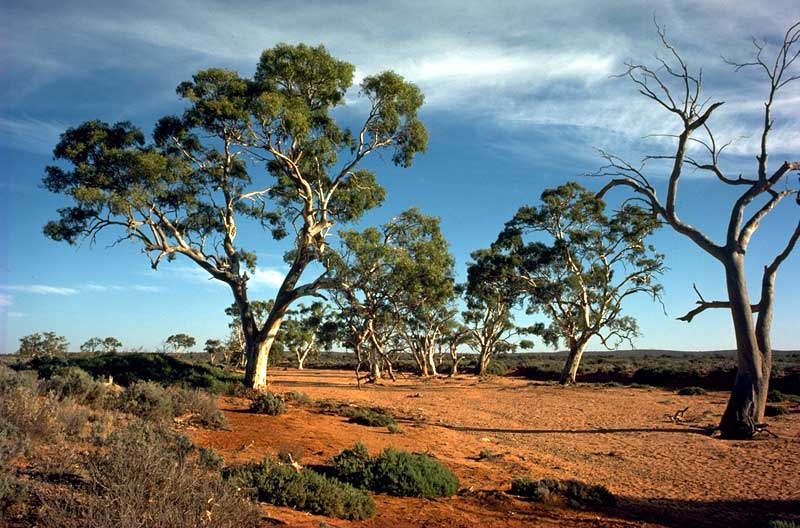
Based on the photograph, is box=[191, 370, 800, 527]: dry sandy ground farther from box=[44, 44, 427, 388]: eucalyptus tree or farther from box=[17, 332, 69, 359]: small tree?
box=[17, 332, 69, 359]: small tree

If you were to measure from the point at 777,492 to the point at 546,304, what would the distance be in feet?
80.8

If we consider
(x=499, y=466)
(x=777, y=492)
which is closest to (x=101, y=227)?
(x=499, y=466)

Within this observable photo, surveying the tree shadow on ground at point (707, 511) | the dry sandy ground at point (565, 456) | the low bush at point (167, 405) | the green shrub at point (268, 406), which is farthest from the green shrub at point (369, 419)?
the tree shadow on ground at point (707, 511)

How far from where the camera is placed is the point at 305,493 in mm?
6574

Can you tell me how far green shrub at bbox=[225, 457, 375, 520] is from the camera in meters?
6.45

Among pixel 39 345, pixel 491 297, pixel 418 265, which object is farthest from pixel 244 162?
pixel 39 345

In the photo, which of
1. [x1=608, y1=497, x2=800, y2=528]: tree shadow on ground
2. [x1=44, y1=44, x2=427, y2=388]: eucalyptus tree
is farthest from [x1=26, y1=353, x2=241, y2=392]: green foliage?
[x1=608, y1=497, x2=800, y2=528]: tree shadow on ground

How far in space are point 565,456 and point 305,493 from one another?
24.5 ft

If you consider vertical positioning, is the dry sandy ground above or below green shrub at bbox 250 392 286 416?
below

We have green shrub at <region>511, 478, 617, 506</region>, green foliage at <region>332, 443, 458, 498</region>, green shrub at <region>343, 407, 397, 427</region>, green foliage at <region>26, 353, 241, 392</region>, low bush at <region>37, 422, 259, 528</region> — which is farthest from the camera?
green foliage at <region>26, 353, 241, 392</region>

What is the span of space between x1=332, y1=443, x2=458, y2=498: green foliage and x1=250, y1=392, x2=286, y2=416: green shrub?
240 inches

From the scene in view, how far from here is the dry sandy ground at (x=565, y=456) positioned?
7227 mm

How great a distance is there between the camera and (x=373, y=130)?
20016 millimetres

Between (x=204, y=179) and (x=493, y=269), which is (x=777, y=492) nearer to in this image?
(x=204, y=179)
